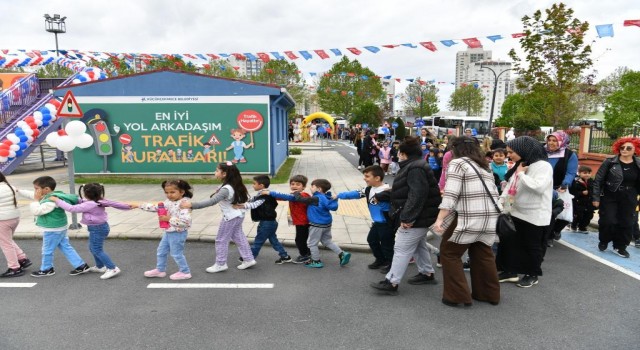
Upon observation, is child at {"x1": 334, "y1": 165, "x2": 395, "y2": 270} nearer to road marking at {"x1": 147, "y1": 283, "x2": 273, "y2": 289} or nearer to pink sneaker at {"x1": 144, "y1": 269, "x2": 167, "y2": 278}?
road marking at {"x1": 147, "y1": 283, "x2": 273, "y2": 289}

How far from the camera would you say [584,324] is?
12.4 ft

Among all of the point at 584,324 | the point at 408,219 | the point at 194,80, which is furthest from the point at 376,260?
the point at 194,80

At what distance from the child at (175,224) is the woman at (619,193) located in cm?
558

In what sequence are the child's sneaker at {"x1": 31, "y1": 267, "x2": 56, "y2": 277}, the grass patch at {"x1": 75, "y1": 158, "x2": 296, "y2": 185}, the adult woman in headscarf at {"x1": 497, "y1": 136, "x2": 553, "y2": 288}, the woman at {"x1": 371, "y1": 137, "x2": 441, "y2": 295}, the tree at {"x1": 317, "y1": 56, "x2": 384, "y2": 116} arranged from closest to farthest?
the woman at {"x1": 371, "y1": 137, "x2": 441, "y2": 295} < the adult woman in headscarf at {"x1": 497, "y1": 136, "x2": 553, "y2": 288} < the child's sneaker at {"x1": 31, "y1": 267, "x2": 56, "y2": 277} < the grass patch at {"x1": 75, "y1": 158, "x2": 296, "y2": 185} < the tree at {"x1": 317, "y1": 56, "x2": 384, "y2": 116}

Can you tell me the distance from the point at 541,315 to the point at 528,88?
64.2 ft

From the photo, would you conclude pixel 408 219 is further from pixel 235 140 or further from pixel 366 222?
pixel 235 140

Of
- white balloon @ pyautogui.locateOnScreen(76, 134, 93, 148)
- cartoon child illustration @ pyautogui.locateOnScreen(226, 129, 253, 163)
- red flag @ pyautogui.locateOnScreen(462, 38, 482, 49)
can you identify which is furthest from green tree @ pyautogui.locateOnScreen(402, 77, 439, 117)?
white balloon @ pyautogui.locateOnScreen(76, 134, 93, 148)

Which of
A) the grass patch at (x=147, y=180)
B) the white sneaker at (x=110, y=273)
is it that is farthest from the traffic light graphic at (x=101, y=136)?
the white sneaker at (x=110, y=273)

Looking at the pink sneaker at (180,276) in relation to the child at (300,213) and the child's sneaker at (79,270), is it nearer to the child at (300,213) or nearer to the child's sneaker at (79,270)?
the child's sneaker at (79,270)

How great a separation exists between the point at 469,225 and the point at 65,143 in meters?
6.00

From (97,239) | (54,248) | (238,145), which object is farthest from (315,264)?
(238,145)

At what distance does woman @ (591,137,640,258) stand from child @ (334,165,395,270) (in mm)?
3229

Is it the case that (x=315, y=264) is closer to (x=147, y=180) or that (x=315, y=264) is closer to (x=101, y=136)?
(x=147, y=180)

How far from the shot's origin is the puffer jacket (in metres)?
5.71
